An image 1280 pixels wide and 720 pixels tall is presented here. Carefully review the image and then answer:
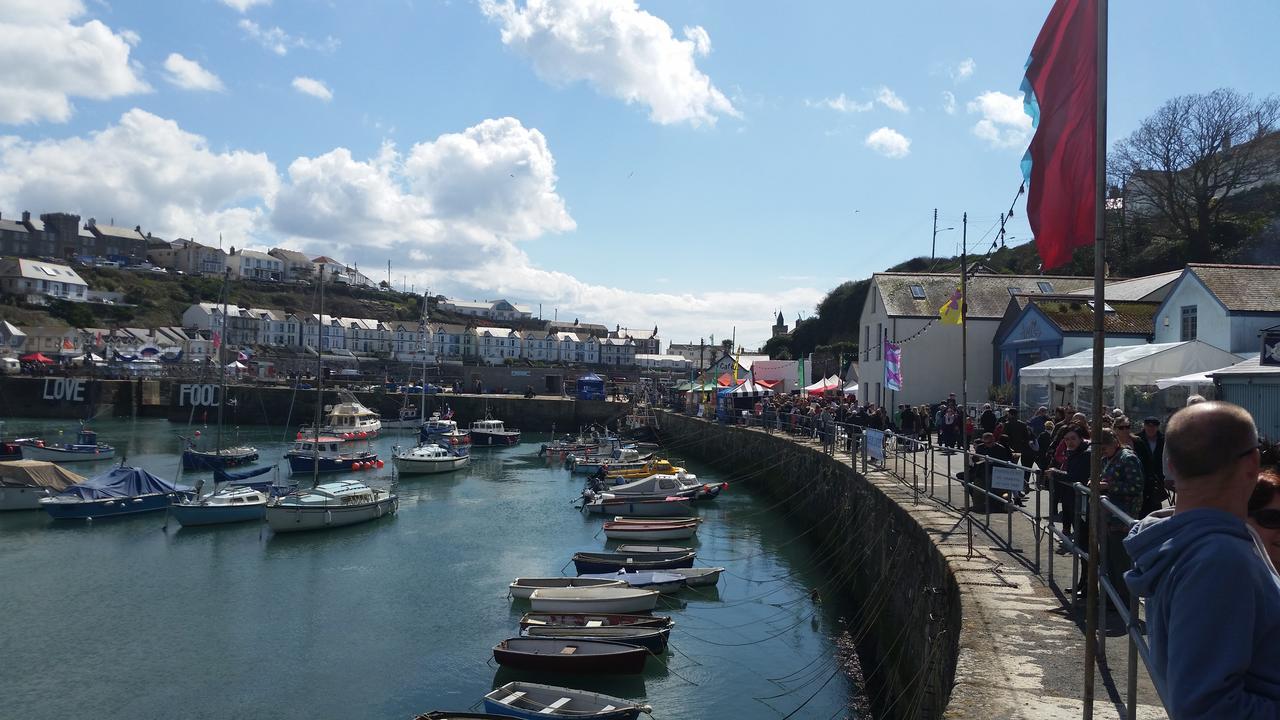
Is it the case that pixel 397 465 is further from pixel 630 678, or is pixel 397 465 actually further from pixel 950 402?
pixel 630 678

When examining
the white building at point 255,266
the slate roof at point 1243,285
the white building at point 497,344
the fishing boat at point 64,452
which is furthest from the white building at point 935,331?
the white building at point 255,266

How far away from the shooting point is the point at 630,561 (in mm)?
22344

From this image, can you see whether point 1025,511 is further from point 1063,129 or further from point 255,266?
point 255,266

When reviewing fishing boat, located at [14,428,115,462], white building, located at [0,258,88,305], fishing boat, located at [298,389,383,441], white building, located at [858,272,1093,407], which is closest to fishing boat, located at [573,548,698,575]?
white building, located at [858,272,1093,407]

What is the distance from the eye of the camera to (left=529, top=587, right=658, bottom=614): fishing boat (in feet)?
59.0

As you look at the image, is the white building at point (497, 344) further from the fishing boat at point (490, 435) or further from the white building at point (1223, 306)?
the white building at point (1223, 306)

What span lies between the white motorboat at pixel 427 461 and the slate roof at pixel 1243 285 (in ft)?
116

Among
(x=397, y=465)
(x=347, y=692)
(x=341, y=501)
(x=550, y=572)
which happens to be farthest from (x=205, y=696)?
(x=397, y=465)

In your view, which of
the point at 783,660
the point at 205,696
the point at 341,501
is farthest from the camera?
the point at 341,501

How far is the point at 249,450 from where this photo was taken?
159 feet

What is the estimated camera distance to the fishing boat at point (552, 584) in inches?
767

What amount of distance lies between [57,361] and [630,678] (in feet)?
331

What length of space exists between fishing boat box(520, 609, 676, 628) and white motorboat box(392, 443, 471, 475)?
29876 mm

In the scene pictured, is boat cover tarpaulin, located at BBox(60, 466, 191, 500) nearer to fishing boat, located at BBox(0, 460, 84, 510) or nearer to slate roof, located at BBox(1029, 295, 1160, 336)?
fishing boat, located at BBox(0, 460, 84, 510)
